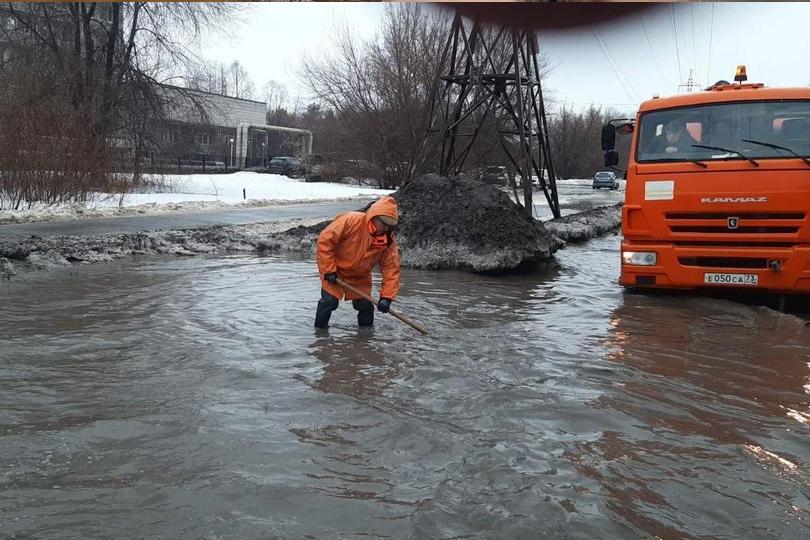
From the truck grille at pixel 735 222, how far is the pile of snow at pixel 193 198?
12.5 m

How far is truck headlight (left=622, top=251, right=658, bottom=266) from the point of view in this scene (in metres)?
7.29

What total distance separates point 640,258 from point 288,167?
38.4 m

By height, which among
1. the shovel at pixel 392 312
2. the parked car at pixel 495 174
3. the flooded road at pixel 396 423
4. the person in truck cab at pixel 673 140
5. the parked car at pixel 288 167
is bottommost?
the flooded road at pixel 396 423

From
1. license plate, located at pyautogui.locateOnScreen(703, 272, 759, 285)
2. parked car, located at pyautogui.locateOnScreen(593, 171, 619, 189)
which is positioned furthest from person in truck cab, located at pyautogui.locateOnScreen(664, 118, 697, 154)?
parked car, located at pyautogui.locateOnScreen(593, 171, 619, 189)

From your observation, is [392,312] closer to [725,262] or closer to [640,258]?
[640,258]

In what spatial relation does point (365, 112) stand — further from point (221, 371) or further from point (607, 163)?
point (221, 371)

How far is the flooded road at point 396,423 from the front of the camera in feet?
8.90

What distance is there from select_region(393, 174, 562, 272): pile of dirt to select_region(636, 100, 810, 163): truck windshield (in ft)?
9.56

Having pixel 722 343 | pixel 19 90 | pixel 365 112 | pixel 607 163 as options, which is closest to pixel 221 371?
pixel 722 343

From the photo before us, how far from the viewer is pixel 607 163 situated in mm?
9031

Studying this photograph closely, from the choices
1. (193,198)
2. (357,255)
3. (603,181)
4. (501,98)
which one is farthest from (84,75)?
(603,181)

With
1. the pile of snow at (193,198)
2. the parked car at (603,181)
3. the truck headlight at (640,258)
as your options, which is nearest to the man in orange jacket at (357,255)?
the truck headlight at (640,258)

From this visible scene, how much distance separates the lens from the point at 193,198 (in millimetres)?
23000

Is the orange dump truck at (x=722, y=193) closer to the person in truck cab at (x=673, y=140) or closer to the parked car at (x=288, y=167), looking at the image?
the person in truck cab at (x=673, y=140)
